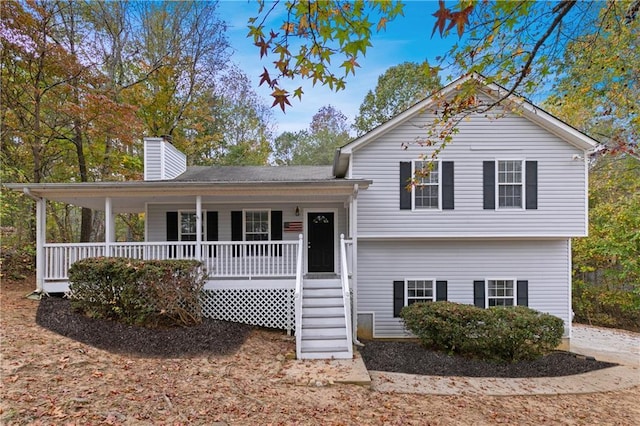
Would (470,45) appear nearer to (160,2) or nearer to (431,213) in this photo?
(431,213)

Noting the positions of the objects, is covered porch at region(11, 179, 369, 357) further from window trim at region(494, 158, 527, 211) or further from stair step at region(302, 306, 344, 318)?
window trim at region(494, 158, 527, 211)

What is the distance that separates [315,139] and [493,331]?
2514 cm

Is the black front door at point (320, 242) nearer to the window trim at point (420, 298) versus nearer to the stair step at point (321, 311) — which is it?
the window trim at point (420, 298)

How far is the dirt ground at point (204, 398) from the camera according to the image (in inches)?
165

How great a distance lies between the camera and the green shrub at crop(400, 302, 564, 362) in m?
7.58

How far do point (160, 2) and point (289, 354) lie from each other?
18830 mm

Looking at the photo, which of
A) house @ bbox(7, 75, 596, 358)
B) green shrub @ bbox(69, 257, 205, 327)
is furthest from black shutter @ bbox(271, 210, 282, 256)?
green shrub @ bbox(69, 257, 205, 327)

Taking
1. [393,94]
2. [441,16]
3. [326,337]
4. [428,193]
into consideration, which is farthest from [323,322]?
[393,94]

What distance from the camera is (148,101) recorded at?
17.8m

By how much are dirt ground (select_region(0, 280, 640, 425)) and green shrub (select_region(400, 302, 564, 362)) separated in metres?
1.47

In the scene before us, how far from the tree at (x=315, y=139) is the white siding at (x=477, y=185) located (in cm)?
1970

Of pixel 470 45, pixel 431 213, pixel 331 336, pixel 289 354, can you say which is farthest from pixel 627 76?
pixel 289 354

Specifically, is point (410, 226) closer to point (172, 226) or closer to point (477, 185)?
point (477, 185)

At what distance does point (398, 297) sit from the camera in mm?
9719
